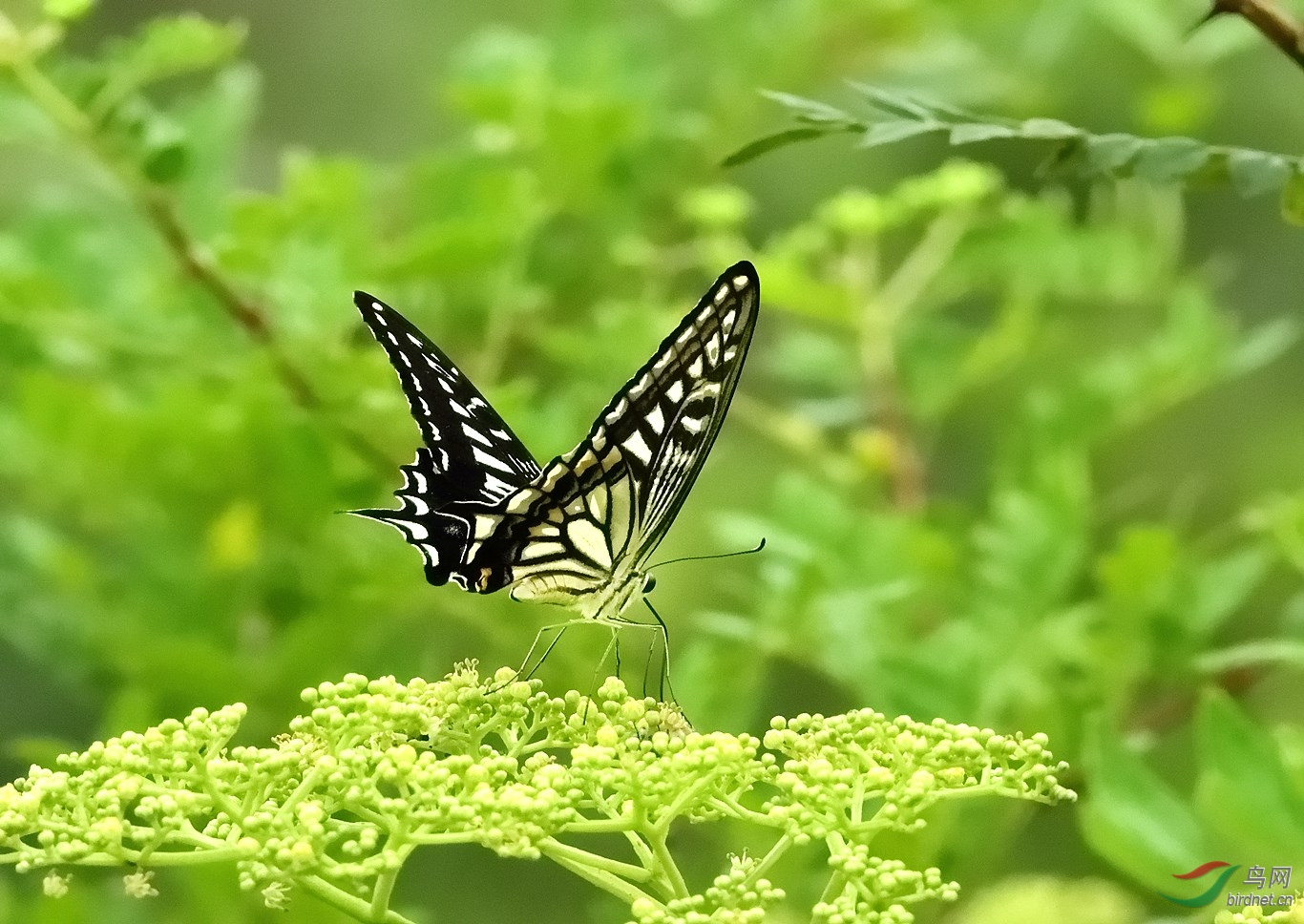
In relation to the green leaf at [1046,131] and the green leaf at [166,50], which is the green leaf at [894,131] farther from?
the green leaf at [166,50]

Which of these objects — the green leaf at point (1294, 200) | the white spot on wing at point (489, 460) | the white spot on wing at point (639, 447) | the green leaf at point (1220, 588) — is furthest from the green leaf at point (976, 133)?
the green leaf at point (1220, 588)

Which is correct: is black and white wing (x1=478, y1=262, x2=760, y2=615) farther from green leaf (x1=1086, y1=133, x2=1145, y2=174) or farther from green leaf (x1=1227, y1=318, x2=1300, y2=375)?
green leaf (x1=1227, y1=318, x2=1300, y2=375)

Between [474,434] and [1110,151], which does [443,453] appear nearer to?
[474,434]

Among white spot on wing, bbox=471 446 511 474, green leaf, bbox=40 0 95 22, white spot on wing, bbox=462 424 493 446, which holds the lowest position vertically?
white spot on wing, bbox=471 446 511 474

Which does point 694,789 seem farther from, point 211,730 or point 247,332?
point 247,332

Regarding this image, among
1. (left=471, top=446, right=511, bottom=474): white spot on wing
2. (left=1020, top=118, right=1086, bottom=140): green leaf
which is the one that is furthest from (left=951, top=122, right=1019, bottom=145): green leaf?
(left=471, top=446, right=511, bottom=474): white spot on wing

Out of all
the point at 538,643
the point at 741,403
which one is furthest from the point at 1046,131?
the point at 741,403
